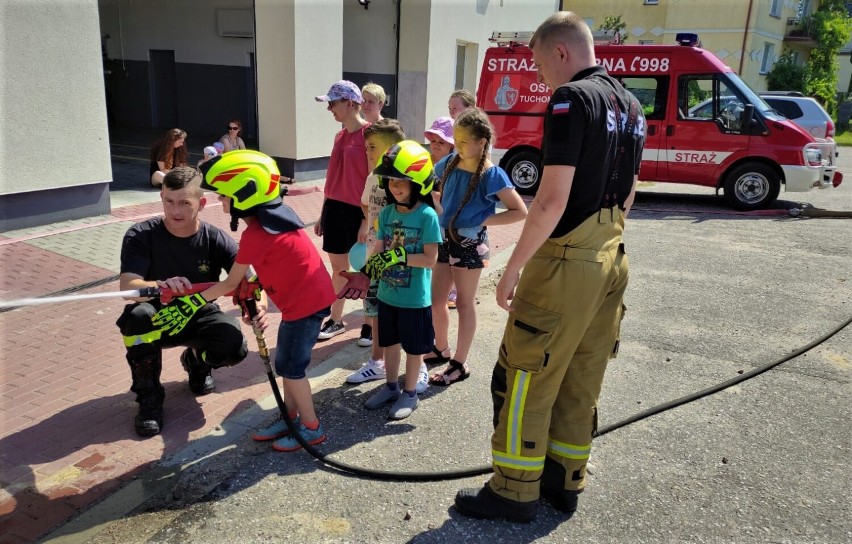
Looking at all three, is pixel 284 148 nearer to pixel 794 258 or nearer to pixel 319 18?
pixel 319 18

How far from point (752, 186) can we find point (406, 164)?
9570 millimetres

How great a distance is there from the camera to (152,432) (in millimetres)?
3547

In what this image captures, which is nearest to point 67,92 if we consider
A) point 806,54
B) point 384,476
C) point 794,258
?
point 384,476

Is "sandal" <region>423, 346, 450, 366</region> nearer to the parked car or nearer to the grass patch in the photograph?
the parked car

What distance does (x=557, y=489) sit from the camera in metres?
3.08

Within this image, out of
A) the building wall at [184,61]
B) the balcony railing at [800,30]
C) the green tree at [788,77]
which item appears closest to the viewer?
the building wall at [184,61]

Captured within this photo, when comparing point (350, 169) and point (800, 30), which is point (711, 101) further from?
point (800, 30)

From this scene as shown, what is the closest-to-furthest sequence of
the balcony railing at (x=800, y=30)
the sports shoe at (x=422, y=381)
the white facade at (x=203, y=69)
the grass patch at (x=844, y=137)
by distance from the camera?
the sports shoe at (x=422, y=381), the white facade at (x=203, y=69), the grass patch at (x=844, y=137), the balcony railing at (x=800, y=30)

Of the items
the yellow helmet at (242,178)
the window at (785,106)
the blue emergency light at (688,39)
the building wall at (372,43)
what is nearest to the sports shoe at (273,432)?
the yellow helmet at (242,178)

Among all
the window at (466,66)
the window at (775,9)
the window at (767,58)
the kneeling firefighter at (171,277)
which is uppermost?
the window at (775,9)

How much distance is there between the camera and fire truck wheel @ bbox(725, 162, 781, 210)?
1098 cm

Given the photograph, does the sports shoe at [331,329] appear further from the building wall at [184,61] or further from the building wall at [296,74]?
the building wall at [184,61]

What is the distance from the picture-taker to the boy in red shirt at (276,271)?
308 cm

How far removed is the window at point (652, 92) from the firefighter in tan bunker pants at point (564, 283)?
916 centimetres
